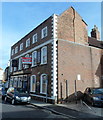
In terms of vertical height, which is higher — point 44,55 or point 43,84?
point 44,55

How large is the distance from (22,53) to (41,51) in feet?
21.3

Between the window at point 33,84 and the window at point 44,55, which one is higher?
the window at point 44,55

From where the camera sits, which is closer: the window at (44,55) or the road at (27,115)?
the road at (27,115)

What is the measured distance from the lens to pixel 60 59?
1434 cm

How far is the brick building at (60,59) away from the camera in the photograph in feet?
46.1

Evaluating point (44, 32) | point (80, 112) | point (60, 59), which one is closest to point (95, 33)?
point (44, 32)

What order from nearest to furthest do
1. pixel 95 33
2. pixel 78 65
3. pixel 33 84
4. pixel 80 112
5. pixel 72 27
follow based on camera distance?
pixel 80 112
pixel 78 65
pixel 72 27
pixel 33 84
pixel 95 33

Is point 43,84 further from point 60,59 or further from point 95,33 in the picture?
point 95,33

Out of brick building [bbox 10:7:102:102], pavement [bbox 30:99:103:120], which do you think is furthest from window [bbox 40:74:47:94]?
pavement [bbox 30:99:103:120]

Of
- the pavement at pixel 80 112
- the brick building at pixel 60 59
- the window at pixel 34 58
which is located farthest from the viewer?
the window at pixel 34 58

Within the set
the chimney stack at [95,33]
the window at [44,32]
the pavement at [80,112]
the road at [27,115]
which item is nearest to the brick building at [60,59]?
the window at [44,32]

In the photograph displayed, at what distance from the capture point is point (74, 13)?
17344 millimetres

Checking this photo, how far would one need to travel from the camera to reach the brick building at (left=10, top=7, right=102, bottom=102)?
46.1ft

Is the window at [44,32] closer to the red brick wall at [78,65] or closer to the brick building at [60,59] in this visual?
the brick building at [60,59]
